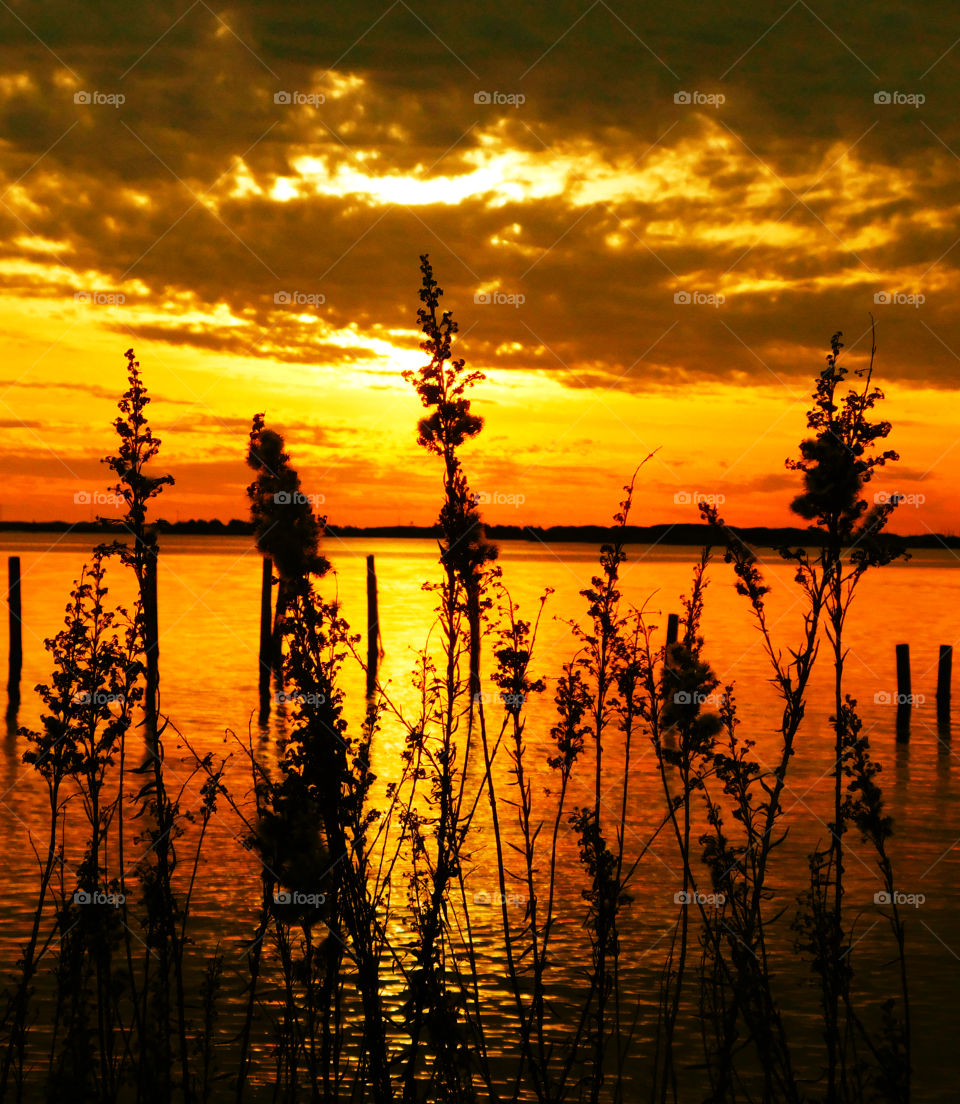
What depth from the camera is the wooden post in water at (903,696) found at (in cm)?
2980

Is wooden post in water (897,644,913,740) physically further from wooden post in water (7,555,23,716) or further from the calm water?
wooden post in water (7,555,23,716)

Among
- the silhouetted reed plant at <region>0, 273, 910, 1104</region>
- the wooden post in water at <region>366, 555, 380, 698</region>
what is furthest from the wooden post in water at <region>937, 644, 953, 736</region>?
the silhouetted reed plant at <region>0, 273, 910, 1104</region>

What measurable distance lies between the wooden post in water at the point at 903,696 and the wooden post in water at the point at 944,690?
3.06 ft

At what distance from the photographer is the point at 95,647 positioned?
17.7ft

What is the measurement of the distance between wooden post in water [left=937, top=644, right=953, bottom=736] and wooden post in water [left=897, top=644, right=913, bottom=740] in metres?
0.93

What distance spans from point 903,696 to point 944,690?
1.67 m

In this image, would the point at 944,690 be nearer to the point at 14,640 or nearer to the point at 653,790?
the point at 653,790

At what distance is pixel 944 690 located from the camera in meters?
31.4

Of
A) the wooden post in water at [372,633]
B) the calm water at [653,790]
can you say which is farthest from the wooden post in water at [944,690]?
the wooden post in water at [372,633]

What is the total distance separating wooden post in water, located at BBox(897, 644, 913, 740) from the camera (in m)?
Answer: 29.8

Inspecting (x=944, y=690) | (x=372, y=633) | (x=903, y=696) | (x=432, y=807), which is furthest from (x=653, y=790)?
(x=432, y=807)

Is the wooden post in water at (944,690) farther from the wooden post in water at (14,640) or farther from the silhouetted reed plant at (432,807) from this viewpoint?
the silhouetted reed plant at (432,807)

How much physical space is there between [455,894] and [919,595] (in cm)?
9367

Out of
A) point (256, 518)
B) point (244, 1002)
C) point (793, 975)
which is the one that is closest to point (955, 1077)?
point (793, 975)
